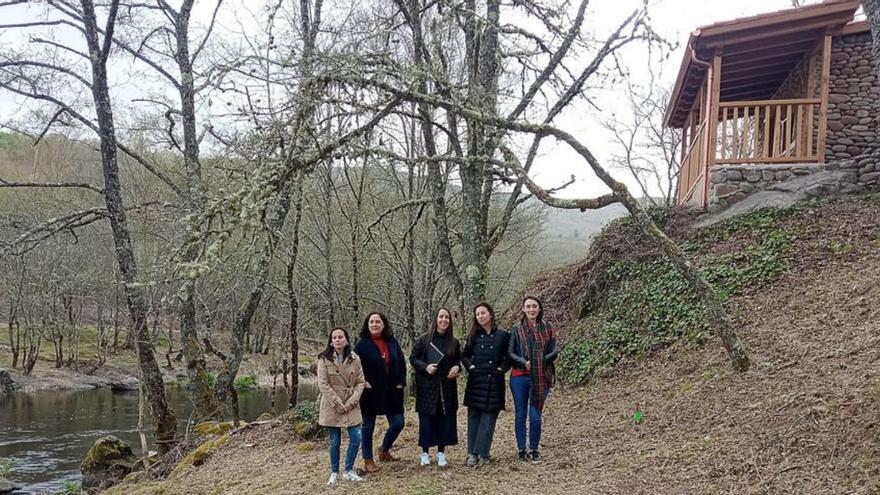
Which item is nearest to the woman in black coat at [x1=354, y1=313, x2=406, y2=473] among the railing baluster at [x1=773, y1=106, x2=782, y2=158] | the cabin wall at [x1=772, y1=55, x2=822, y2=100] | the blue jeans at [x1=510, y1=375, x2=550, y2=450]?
the blue jeans at [x1=510, y1=375, x2=550, y2=450]

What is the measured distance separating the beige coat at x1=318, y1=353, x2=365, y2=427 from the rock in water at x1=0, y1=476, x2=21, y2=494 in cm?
879

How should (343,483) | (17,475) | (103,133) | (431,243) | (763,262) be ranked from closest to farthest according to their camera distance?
(343,483) < (763,262) < (103,133) < (17,475) < (431,243)

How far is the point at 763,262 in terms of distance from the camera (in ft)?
29.5

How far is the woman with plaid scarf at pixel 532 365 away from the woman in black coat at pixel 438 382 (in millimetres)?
573

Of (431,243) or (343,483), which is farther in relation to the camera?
(431,243)

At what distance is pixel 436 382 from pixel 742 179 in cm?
771

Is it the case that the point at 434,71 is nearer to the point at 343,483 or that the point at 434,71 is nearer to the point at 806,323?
the point at 343,483

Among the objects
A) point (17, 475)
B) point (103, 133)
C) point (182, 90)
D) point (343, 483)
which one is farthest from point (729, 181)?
point (17, 475)

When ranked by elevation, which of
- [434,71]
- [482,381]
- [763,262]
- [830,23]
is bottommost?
[482,381]

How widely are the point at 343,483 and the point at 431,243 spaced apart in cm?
1142

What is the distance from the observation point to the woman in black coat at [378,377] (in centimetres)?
610

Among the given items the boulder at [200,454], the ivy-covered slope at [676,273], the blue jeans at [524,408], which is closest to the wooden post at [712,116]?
the ivy-covered slope at [676,273]

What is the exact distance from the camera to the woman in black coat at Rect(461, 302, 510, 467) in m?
5.92

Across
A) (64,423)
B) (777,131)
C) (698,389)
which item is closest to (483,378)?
(698,389)
